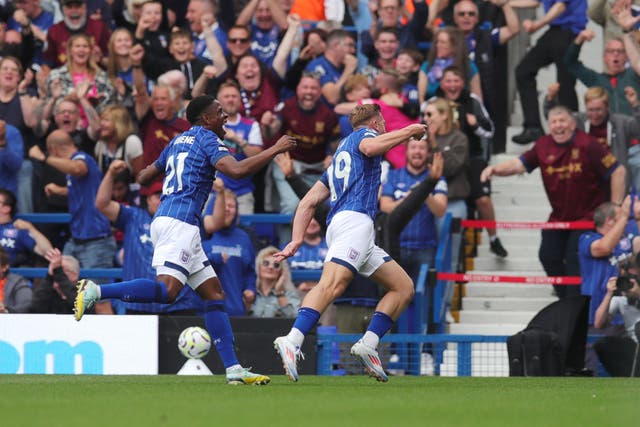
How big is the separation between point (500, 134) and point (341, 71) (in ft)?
8.45

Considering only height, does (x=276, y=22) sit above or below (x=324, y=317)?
above

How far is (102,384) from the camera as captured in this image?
10.8 meters

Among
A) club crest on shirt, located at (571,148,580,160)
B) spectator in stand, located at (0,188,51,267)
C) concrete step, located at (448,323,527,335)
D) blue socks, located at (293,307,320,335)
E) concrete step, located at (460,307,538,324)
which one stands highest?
club crest on shirt, located at (571,148,580,160)

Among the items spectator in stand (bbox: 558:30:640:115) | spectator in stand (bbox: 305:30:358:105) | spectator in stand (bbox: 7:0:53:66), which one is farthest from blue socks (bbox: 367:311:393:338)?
spectator in stand (bbox: 7:0:53:66)

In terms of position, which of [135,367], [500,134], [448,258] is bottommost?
[135,367]

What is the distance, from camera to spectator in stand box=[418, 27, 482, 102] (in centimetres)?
1712

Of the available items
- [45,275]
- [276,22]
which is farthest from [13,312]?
[276,22]

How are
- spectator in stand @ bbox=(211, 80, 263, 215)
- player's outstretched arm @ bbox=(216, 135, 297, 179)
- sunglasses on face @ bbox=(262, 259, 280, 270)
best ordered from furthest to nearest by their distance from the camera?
spectator in stand @ bbox=(211, 80, 263, 215) → sunglasses on face @ bbox=(262, 259, 280, 270) → player's outstretched arm @ bbox=(216, 135, 297, 179)

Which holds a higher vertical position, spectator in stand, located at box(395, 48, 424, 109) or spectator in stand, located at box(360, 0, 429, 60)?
spectator in stand, located at box(360, 0, 429, 60)

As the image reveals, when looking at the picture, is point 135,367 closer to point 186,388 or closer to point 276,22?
point 186,388

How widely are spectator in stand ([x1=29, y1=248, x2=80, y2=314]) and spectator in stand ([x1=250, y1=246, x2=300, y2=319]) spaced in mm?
1907

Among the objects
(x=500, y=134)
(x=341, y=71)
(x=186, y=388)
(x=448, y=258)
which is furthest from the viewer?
(x=500, y=134)

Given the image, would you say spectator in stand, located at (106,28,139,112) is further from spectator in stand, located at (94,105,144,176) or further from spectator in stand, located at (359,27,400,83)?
spectator in stand, located at (359,27,400,83)

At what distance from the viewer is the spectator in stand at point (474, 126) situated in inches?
656
